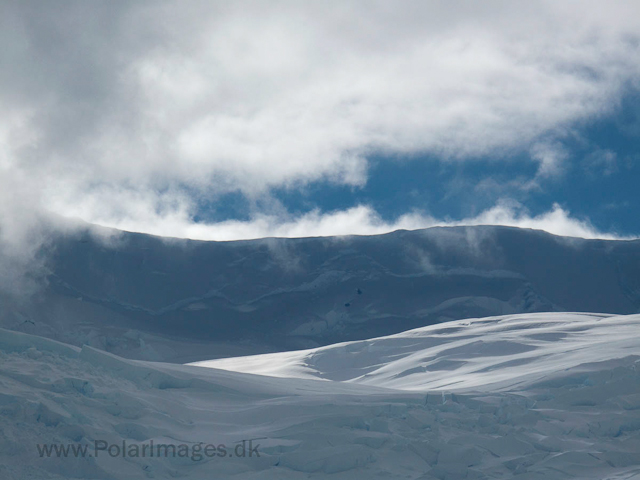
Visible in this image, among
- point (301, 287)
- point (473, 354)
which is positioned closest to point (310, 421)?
point (473, 354)

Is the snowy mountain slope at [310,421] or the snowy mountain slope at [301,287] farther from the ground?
the snowy mountain slope at [301,287]

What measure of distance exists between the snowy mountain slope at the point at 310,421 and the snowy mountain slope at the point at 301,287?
47.9 feet

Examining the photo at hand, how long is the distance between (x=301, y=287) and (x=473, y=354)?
46.1 feet

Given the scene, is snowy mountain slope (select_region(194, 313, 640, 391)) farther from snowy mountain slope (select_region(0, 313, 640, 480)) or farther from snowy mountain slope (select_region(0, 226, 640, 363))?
snowy mountain slope (select_region(0, 226, 640, 363))

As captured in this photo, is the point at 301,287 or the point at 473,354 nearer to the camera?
the point at 473,354

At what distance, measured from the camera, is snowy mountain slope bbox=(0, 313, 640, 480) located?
4.65 metres

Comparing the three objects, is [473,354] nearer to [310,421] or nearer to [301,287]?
[310,421]

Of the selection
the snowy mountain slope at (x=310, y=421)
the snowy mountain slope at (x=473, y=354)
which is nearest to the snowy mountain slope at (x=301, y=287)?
the snowy mountain slope at (x=473, y=354)

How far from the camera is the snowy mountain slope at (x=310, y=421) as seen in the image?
4.65 meters

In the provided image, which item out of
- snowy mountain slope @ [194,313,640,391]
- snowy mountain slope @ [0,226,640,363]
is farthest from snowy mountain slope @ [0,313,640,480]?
snowy mountain slope @ [0,226,640,363]

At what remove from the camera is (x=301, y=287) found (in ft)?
77.5

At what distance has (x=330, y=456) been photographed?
4.82 meters

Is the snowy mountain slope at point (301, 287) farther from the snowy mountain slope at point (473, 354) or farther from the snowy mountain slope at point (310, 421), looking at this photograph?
the snowy mountain slope at point (310, 421)

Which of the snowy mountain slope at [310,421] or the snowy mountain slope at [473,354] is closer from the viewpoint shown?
the snowy mountain slope at [310,421]
